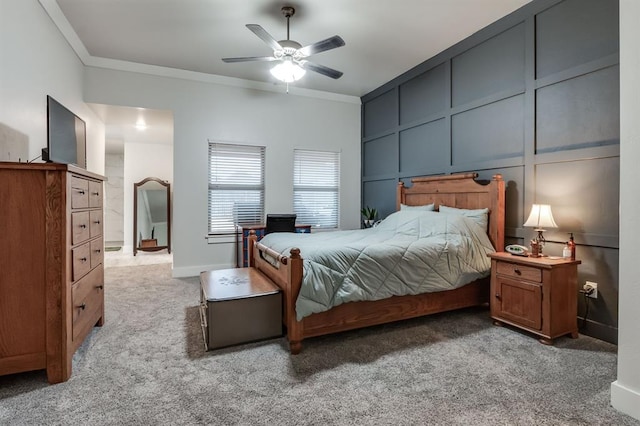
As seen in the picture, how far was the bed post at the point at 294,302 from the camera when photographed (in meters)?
2.26

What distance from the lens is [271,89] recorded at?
509 centimetres

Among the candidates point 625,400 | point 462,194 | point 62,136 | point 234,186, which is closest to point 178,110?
point 234,186

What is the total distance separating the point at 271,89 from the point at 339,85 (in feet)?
3.50

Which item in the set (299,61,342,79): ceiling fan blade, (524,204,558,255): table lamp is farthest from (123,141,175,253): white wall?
(524,204,558,255): table lamp

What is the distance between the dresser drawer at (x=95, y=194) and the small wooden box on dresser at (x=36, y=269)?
481 mm

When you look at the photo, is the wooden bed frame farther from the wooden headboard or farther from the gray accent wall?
the gray accent wall

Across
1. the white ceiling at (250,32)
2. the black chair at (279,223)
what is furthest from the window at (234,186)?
the white ceiling at (250,32)

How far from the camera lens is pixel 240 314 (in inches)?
93.3

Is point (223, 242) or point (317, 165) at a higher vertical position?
point (317, 165)

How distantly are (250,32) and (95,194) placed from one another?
2286mm

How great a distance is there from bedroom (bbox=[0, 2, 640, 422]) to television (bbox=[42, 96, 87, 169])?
0.27 metres

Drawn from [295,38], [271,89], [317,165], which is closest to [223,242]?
[317,165]

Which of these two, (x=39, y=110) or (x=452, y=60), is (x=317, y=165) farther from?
(x=39, y=110)

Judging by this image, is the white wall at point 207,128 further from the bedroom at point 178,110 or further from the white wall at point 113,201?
the white wall at point 113,201
